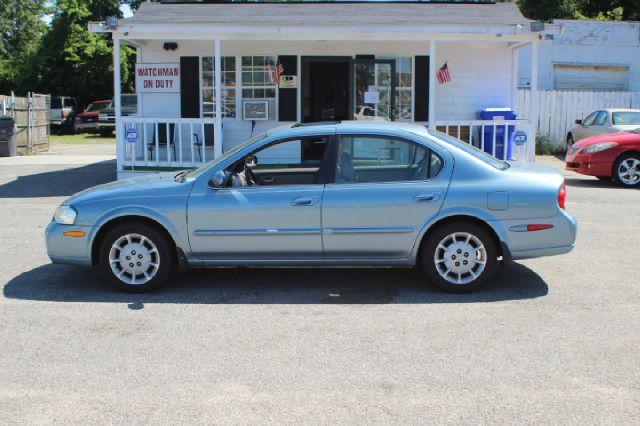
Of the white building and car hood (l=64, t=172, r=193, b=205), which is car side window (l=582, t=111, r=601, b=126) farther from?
car hood (l=64, t=172, r=193, b=205)

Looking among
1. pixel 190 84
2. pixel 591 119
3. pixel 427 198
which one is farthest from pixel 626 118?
pixel 427 198

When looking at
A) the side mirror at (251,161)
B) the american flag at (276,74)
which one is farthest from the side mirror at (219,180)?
the american flag at (276,74)

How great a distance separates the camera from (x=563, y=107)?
973 inches

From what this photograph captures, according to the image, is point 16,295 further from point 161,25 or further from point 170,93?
point 170,93

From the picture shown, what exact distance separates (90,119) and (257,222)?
31.3m

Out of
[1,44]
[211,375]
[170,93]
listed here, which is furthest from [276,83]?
[1,44]

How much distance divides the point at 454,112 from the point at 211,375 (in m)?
12.9

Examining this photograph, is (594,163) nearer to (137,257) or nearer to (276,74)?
(276,74)

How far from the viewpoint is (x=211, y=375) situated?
16.1 ft

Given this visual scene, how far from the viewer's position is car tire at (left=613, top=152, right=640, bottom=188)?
1499 centimetres

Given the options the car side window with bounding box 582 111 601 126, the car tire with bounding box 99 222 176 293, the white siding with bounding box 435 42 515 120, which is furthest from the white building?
the car tire with bounding box 99 222 176 293

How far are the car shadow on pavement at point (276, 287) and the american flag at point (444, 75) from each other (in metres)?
8.89

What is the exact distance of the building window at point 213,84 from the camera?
54.0 feet

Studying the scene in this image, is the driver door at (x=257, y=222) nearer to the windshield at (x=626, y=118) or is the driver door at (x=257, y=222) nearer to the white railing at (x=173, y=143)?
the white railing at (x=173, y=143)
